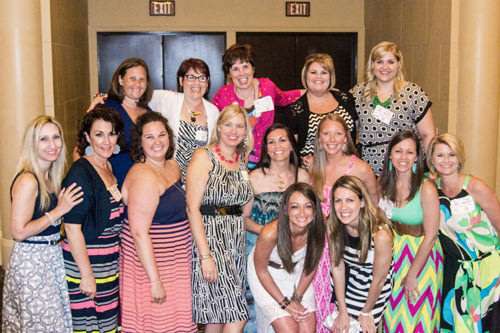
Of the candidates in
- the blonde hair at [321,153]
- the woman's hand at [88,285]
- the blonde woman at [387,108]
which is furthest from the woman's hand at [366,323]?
the woman's hand at [88,285]

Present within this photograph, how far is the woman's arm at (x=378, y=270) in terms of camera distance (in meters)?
3.41

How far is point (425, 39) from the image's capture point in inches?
250

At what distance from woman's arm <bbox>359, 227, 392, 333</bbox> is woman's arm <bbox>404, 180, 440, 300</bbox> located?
18cm

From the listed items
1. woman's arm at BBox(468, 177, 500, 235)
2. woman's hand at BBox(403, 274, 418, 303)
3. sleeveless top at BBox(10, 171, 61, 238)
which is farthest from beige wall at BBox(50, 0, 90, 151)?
woman's arm at BBox(468, 177, 500, 235)

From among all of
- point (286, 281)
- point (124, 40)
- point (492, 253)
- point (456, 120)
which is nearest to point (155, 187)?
point (286, 281)

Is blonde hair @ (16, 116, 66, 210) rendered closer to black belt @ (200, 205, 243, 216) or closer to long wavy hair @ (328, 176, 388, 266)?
black belt @ (200, 205, 243, 216)

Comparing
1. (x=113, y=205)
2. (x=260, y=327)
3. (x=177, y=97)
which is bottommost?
(x=260, y=327)

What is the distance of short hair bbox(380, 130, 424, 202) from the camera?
11.9 feet

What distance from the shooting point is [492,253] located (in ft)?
11.8

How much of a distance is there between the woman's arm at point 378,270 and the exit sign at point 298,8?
16.8ft

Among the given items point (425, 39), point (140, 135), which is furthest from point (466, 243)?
point (425, 39)

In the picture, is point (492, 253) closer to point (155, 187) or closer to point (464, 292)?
point (464, 292)

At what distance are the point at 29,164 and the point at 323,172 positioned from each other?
5.37 feet

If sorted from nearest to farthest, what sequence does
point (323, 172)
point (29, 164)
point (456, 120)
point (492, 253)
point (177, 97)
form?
1. point (29, 164)
2. point (492, 253)
3. point (323, 172)
4. point (177, 97)
5. point (456, 120)
